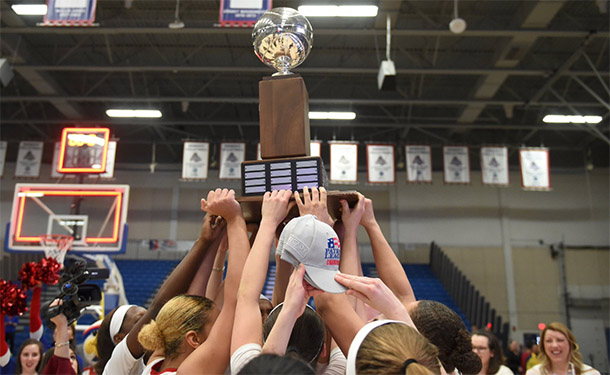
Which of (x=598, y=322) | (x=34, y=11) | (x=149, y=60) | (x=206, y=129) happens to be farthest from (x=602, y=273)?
(x=34, y=11)

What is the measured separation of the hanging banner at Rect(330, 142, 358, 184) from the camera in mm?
13102

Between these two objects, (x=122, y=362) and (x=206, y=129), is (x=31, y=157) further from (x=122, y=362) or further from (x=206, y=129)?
(x=122, y=362)

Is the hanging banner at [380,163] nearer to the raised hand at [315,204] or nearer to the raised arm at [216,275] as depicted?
the raised arm at [216,275]

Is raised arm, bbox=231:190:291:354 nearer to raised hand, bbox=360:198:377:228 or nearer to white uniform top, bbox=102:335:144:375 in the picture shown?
raised hand, bbox=360:198:377:228

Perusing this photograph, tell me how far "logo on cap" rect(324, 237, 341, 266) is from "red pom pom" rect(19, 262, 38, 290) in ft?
9.41

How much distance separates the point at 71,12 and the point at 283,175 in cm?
610

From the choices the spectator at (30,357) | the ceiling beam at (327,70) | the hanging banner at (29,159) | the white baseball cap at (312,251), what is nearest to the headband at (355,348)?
the white baseball cap at (312,251)

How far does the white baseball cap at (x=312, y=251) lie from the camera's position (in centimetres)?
152

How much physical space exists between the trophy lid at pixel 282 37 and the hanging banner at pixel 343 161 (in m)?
10.6

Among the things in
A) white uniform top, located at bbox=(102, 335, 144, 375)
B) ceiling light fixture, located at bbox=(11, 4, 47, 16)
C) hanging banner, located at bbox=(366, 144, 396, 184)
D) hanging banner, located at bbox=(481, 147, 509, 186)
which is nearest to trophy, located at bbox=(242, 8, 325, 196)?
white uniform top, located at bbox=(102, 335, 144, 375)

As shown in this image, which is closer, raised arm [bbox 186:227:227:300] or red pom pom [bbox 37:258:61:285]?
raised arm [bbox 186:227:227:300]

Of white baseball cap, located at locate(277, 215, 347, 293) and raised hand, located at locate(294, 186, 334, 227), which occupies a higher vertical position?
raised hand, located at locate(294, 186, 334, 227)

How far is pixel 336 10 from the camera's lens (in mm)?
7949

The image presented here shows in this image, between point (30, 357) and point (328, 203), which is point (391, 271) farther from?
point (30, 357)
